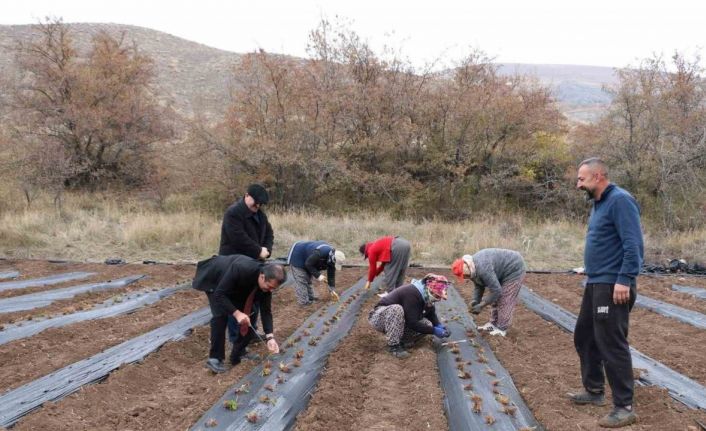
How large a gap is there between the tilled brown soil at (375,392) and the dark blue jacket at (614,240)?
166 centimetres

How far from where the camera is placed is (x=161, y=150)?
1925 centimetres

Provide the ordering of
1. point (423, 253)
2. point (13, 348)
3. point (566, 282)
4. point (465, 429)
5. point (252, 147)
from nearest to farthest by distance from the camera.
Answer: point (465, 429)
point (13, 348)
point (566, 282)
point (423, 253)
point (252, 147)

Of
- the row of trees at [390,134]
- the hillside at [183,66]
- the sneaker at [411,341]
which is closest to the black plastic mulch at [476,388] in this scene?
the sneaker at [411,341]

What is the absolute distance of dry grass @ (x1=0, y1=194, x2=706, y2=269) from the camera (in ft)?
38.5

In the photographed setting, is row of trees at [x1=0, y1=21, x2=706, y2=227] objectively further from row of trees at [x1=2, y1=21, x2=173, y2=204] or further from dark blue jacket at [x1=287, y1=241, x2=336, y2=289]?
dark blue jacket at [x1=287, y1=241, x2=336, y2=289]

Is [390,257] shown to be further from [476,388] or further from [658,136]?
[658,136]

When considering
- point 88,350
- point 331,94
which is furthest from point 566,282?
point 331,94

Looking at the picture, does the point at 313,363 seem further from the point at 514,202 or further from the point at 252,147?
the point at 514,202

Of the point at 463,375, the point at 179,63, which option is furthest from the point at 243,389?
the point at 179,63

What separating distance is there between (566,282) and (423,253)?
11.4 ft

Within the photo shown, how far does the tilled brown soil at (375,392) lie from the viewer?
3.83 metres

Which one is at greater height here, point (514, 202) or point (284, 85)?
point (284, 85)

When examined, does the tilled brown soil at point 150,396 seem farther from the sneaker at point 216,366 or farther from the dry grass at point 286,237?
the dry grass at point 286,237

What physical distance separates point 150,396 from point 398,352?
2.49m
